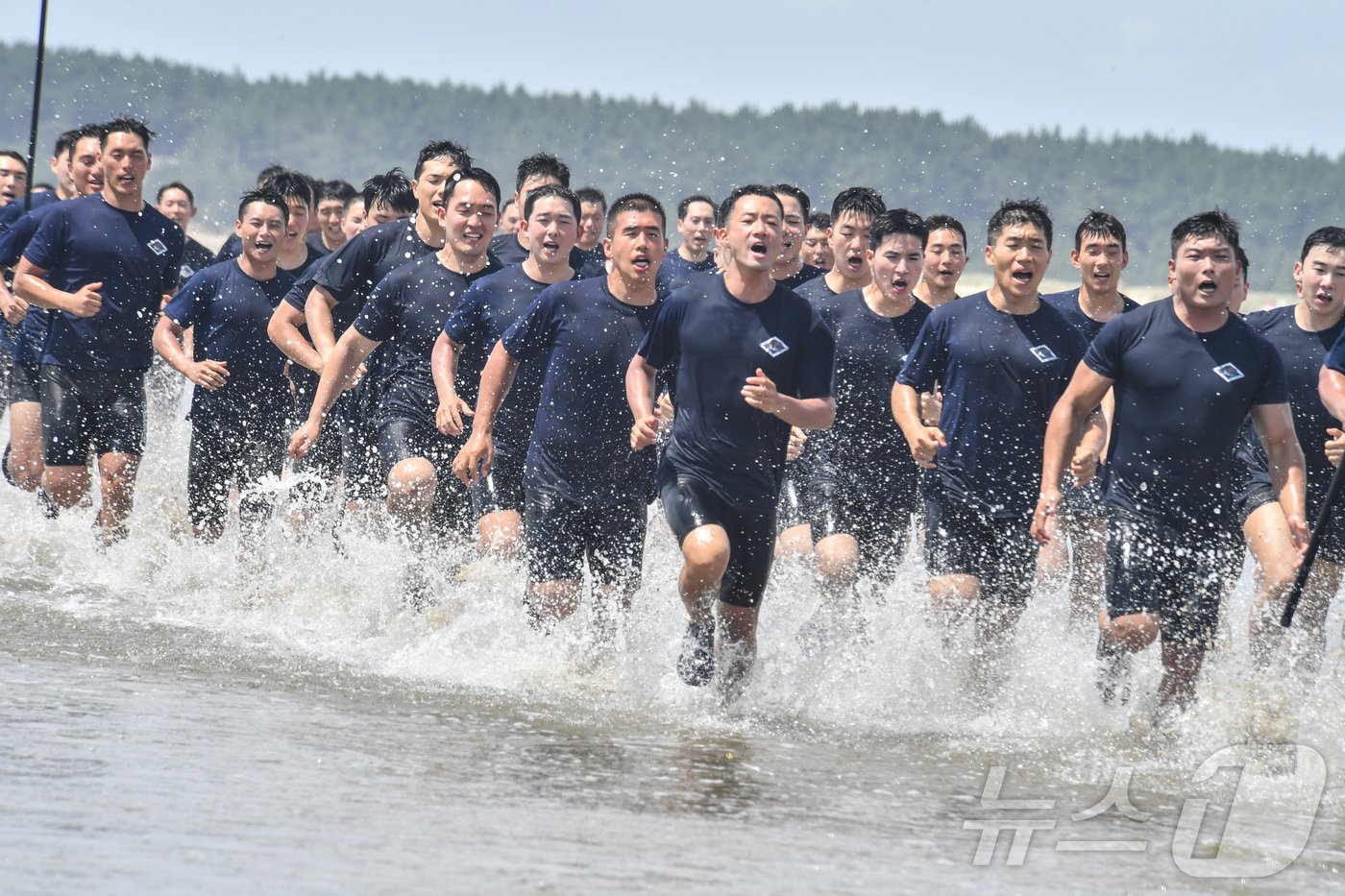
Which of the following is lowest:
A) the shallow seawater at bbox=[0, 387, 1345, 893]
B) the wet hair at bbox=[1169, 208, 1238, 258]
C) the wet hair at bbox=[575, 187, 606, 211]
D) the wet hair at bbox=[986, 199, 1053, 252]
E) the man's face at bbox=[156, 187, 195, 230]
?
the shallow seawater at bbox=[0, 387, 1345, 893]

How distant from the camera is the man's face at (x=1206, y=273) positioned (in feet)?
24.1

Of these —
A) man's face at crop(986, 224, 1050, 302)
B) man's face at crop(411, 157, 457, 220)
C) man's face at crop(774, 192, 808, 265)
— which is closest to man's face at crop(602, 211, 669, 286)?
man's face at crop(986, 224, 1050, 302)

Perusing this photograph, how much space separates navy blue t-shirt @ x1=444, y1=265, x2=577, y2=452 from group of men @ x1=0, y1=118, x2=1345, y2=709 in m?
0.02

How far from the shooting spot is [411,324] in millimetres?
8859

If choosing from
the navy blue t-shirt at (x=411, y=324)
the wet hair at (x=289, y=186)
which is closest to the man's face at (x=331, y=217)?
the wet hair at (x=289, y=186)

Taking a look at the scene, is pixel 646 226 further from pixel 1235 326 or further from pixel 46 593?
pixel 46 593

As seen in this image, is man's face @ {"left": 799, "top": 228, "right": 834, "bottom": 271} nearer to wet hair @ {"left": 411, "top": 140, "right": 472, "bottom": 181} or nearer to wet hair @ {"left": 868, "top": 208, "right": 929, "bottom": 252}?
wet hair @ {"left": 411, "top": 140, "right": 472, "bottom": 181}

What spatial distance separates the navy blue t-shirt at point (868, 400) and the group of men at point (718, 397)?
0.02 metres

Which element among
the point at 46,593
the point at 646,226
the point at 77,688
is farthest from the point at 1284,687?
the point at 46,593

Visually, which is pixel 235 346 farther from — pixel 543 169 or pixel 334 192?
pixel 334 192

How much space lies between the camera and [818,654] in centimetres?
777

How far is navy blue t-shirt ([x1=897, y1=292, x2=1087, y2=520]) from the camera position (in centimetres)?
779

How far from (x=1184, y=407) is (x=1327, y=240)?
1.71m

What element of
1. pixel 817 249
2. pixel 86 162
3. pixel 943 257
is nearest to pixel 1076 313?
pixel 943 257
